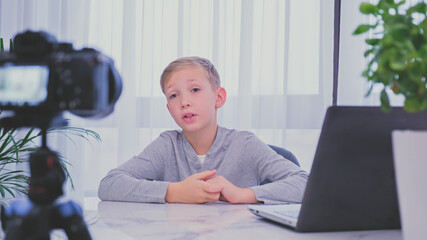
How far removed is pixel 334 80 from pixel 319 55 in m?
0.20

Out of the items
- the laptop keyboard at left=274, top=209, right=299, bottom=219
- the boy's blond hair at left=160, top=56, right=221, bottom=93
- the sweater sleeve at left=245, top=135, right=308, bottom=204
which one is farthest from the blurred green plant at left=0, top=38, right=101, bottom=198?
the laptop keyboard at left=274, top=209, right=299, bottom=219

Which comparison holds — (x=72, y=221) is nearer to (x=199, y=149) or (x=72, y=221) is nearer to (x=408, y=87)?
(x=408, y=87)

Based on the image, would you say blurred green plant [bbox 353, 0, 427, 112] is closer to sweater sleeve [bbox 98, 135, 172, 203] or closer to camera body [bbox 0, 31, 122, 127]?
camera body [bbox 0, 31, 122, 127]

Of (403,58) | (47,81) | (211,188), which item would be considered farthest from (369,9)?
(211,188)

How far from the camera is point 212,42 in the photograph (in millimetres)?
3023

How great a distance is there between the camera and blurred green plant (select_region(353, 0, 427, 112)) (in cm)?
51

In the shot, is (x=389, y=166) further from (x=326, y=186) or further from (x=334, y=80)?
(x=334, y=80)

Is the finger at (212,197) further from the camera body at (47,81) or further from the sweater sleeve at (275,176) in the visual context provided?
the camera body at (47,81)

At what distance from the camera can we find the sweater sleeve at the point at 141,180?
4.14ft

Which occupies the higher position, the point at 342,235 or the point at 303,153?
the point at 342,235

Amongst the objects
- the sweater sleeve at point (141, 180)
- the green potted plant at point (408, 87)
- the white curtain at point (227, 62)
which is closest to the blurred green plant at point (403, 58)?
the green potted plant at point (408, 87)

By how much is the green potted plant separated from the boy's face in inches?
43.2

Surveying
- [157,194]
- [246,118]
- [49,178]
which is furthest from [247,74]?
[49,178]

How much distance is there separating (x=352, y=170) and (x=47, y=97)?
0.46 metres
